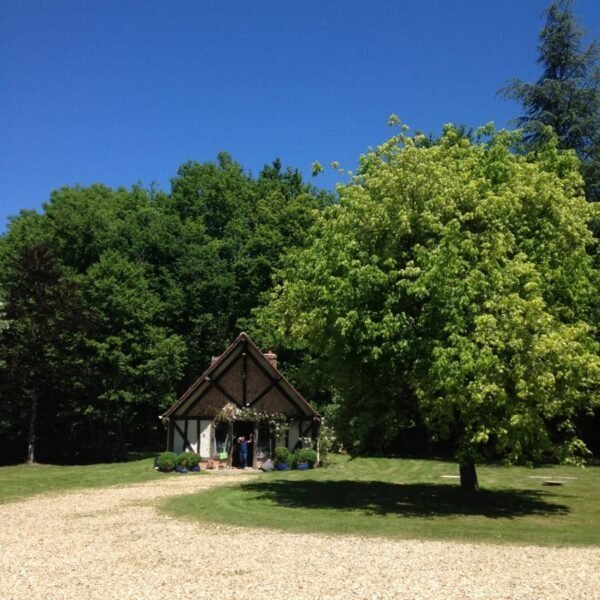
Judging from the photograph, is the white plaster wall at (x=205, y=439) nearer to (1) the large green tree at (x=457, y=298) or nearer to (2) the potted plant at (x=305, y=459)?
(2) the potted plant at (x=305, y=459)

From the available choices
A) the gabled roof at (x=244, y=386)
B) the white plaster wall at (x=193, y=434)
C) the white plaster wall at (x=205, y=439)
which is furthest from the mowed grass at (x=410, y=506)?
the white plaster wall at (x=193, y=434)

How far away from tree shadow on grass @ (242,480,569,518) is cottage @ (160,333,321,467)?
Answer: 7.63 metres

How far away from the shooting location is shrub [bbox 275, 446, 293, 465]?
28.2 meters

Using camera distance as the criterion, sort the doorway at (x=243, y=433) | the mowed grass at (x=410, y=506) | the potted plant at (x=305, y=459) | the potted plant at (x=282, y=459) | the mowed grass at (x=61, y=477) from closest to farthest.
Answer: the mowed grass at (x=410, y=506), the mowed grass at (x=61, y=477), the potted plant at (x=282, y=459), the potted plant at (x=305, y=459), the doorway at (x=243, y=433)

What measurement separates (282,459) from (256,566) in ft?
60.4

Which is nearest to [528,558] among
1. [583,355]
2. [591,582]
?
[591,582]

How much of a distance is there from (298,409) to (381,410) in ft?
44.2

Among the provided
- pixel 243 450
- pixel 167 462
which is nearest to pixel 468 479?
pixel 243 450

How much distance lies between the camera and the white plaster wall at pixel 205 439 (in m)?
31.3

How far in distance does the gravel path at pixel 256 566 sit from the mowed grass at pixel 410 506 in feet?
4.27

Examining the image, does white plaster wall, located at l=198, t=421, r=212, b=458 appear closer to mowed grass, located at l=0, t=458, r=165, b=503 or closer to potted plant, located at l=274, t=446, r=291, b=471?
mowed grass, located at l=0, t=458, r=165, b=503

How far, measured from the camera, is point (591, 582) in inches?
367

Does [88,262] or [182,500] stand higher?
[88,262]

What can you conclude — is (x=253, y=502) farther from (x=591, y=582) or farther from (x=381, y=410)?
(x=591, y=582)
